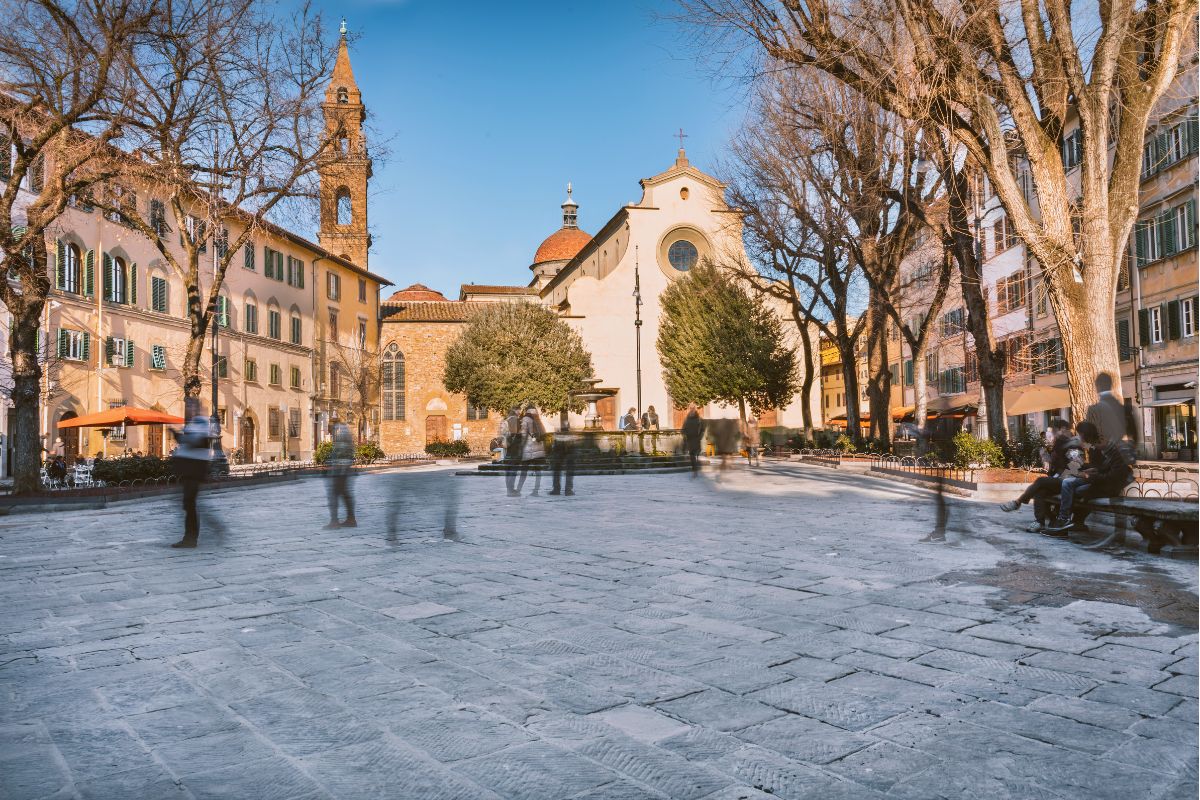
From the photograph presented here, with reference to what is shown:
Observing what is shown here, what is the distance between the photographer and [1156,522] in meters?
7.69

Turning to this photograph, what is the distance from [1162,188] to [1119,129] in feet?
60.2

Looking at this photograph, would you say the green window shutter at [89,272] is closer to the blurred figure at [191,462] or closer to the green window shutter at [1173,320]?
the blurred figure at [191,462]

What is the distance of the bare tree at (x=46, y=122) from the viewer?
46.5 feet

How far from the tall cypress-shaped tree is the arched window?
1893cm

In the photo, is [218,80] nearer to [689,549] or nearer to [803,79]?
[803,79]

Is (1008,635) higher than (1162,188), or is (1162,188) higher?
(1162,188)

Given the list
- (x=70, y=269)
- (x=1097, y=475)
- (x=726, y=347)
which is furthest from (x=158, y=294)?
(x=1097, y=475)

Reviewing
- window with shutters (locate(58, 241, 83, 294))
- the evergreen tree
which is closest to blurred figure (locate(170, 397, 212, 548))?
window with shutters (locate(58, 241, 83, 294))

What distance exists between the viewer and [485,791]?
2.77 m

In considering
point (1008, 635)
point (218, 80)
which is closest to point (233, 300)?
point (218, 80)

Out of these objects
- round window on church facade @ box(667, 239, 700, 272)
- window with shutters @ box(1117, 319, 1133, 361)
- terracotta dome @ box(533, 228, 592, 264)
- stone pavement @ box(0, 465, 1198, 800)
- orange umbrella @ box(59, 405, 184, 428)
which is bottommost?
stone pavement @ box(0, 465, 1198, 800)

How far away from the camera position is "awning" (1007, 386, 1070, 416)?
1991 cm

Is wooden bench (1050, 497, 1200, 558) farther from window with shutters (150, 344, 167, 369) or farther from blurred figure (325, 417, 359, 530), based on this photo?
window with shutters (150, 344, 167, 369)

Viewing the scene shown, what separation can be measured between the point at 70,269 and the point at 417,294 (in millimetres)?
37003
